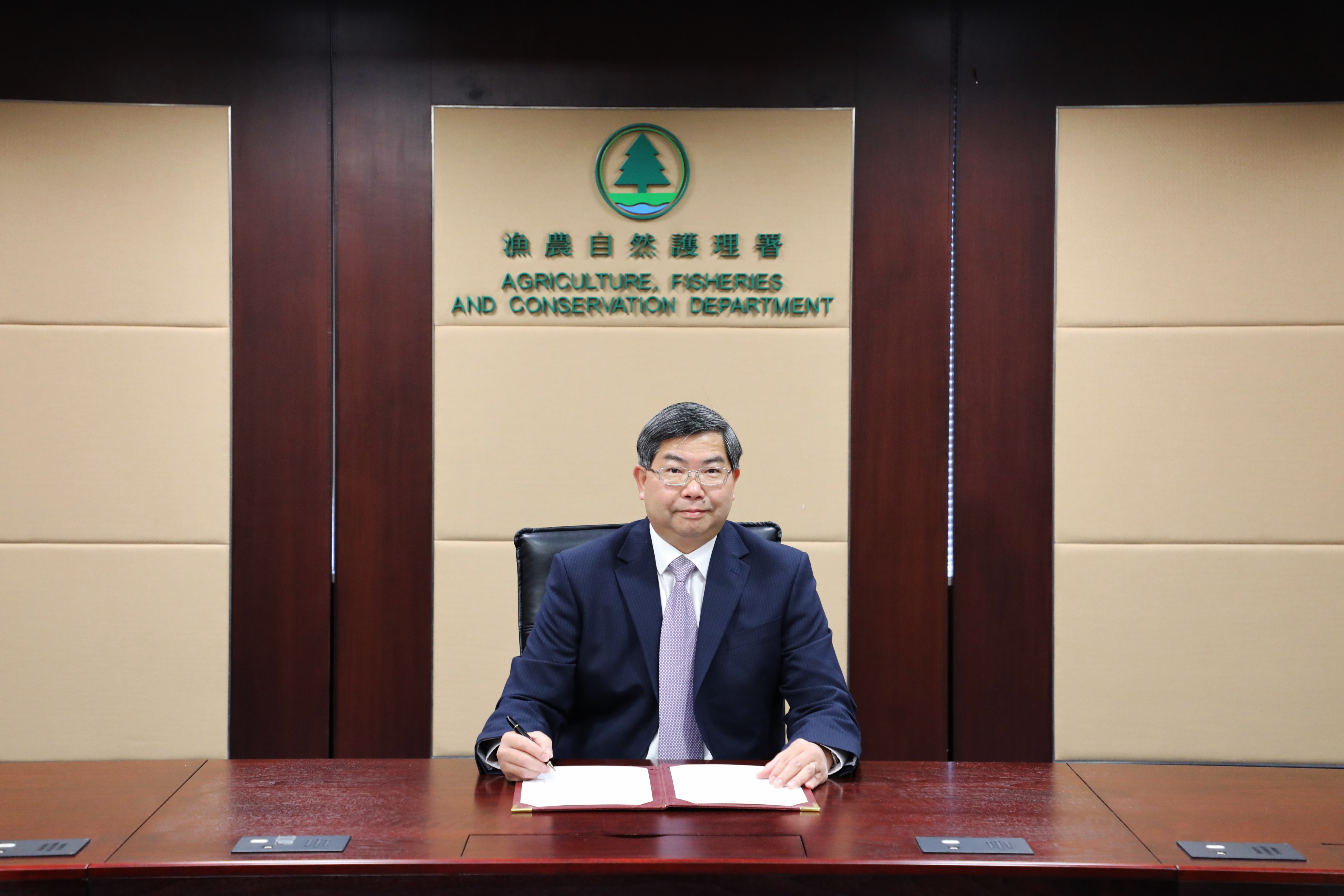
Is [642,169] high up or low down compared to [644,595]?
up

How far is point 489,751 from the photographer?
5.75 feet

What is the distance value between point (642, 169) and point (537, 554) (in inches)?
59.5

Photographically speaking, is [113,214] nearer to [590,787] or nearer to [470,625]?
[470,625]

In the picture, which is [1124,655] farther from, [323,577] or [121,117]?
[121,117]

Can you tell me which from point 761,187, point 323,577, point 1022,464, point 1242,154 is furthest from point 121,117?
point 1242,154

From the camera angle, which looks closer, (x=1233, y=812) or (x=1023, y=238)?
(x=1233, y=812)

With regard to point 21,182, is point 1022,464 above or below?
below

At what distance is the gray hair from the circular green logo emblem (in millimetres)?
1282

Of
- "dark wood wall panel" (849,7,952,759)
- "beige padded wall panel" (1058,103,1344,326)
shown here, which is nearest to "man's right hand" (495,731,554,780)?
"dark wood wall panel" (849,7,952,759)

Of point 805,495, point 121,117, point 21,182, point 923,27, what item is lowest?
point 805,495

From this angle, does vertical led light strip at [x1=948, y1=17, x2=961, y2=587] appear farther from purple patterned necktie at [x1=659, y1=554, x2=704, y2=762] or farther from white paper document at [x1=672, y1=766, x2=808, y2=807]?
white paper document at [x1=672, y1=766, x2=808, y2=807]

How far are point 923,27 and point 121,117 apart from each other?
8.71 ft

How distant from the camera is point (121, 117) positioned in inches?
123

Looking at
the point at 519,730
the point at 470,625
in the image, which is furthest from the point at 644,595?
the point at 470,625
